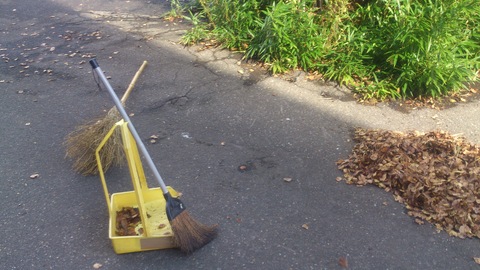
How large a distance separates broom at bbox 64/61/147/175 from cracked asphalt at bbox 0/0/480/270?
11 centimetres

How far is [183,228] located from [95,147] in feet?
4.26

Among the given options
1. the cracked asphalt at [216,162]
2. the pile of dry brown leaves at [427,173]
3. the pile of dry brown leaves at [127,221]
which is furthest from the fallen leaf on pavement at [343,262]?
the pile of dry brown leaves at [127,221]

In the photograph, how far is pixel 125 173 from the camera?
4.12m

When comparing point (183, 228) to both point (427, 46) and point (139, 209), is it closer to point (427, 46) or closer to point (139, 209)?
point (139, 209)

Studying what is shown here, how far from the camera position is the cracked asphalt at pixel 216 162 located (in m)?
3.24

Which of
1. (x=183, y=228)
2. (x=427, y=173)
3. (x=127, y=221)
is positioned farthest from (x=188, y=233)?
(x=427, y=173)

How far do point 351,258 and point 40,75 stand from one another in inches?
185

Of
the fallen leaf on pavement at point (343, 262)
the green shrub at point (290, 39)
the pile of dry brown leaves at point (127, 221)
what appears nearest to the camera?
the fallen leaf on pavement at point (343, 262)

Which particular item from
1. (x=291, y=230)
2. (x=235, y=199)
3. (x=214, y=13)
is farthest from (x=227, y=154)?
(x=214, y=13)

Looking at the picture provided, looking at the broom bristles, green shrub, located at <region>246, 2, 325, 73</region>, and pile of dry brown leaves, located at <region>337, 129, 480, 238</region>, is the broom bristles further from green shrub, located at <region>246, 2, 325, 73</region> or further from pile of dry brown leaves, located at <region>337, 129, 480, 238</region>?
green shrub, located at <region>246, 2, 325, 73</region>

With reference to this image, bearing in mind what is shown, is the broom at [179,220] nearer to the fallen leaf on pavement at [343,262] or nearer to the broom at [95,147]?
the broom at [95,147]

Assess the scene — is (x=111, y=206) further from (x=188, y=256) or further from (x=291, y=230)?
(x=291, y=230)

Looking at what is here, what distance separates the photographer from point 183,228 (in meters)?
3.13

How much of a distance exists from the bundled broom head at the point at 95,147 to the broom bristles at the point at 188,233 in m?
1.15
